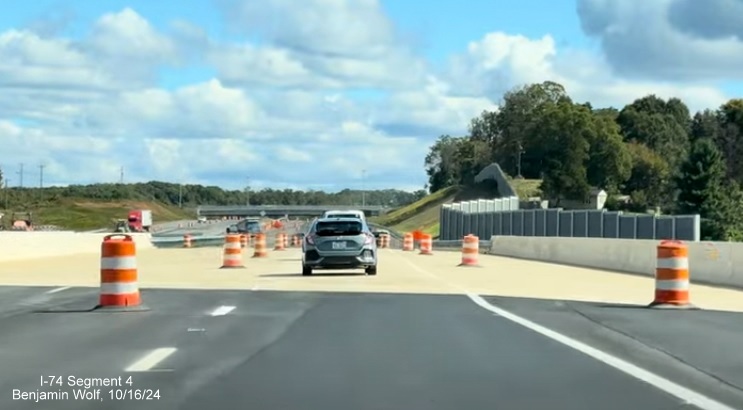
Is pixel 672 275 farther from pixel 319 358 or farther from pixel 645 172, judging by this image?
pixel 645 172

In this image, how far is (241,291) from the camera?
23.8 meters

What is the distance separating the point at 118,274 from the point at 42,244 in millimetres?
30587

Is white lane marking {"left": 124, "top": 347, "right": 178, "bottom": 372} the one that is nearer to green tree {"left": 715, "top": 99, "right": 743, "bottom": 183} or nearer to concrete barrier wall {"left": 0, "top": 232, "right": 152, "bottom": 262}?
concrete barrier wall {"left": 0, "top": 232, "right": 152, "bottom": 262}

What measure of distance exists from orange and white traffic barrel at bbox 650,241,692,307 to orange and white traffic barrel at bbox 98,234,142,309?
8.41 meters

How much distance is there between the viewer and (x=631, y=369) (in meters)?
12.4

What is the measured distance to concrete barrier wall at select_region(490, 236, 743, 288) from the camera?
91.9 ft

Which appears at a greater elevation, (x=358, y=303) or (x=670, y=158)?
(x=670, y=158)

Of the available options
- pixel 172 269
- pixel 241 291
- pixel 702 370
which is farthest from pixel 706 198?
pixel 702 370

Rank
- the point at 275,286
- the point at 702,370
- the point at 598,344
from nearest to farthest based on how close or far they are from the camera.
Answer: the point at 702,370, the point at 598,344, the point at 275,286

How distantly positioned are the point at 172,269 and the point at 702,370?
24.2 meters

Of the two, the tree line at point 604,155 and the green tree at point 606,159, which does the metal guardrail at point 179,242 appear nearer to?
the tree line at point 604,155

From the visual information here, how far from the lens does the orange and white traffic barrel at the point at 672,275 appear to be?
19688 millimetres

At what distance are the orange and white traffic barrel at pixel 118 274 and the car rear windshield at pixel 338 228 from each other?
40.6 feet

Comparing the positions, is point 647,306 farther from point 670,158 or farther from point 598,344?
point 670,158
